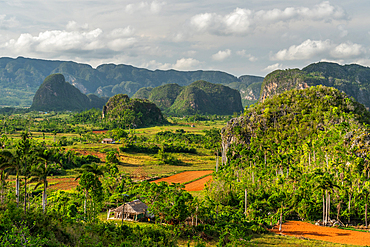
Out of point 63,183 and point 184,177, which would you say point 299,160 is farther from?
point 63,183

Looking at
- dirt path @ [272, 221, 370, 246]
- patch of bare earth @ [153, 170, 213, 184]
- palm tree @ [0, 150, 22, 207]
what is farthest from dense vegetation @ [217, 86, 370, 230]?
palm tree @ [0, 150, 22, 207]

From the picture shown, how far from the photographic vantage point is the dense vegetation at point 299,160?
38562 millimetres

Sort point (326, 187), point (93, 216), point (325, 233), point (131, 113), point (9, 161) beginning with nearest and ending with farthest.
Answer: point (9, 161), point (93, 216), point (325, 233), point (326, 187), point (131, 113)

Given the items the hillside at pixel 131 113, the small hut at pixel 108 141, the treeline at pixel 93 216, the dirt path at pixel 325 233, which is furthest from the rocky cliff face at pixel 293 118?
the hillside at pixel 131 113

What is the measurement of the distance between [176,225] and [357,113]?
43566 millimetres

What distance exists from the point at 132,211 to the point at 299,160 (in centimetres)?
3031

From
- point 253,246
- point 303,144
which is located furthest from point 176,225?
point 303,144

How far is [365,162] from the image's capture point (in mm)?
41594

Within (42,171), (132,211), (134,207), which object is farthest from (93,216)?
(42,171)

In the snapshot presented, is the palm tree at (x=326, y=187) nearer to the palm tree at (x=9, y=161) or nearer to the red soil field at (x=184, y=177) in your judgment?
the red soil field at (x=184, y=177)

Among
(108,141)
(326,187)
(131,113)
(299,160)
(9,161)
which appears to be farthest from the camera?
(131,113)

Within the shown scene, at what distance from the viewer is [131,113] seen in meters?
166

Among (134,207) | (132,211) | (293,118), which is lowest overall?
(132,211)

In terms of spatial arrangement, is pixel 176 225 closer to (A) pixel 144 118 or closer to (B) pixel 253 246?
(B) pixel 253 246
